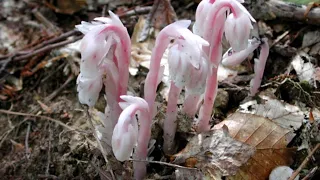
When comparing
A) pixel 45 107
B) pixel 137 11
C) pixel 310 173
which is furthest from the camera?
pixel 137 11

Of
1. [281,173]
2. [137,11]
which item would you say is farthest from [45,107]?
[281,173]

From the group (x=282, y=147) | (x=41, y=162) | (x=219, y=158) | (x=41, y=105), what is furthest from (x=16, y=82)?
(x=282, y=147)

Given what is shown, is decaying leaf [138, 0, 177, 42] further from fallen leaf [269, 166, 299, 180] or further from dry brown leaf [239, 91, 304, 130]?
fallen leaf [269, 166, 299, 180]

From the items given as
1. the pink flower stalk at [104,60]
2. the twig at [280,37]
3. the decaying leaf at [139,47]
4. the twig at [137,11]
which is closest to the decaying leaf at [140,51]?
the decaying leaf at [139,47]

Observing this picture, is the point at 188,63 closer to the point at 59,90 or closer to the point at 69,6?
the point at 59,90

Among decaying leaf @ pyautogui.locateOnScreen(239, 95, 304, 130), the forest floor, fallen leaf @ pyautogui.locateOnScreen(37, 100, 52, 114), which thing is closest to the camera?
the forest floor

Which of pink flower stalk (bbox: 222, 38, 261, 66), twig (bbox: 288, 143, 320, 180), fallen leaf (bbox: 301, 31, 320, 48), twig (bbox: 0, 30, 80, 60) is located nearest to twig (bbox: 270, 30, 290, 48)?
fallen leaf (bbox: 301, 31, 320, 48)

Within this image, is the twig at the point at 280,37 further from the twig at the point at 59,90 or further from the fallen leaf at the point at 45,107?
the fallen leaf at the point at 45,107

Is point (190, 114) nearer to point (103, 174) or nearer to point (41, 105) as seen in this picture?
point (103, 174)

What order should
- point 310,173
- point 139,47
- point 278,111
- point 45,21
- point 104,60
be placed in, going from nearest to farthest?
1. point 104,60
2. point 310,173
3. point 278,111
4. point 139,47
5. point 45,21
